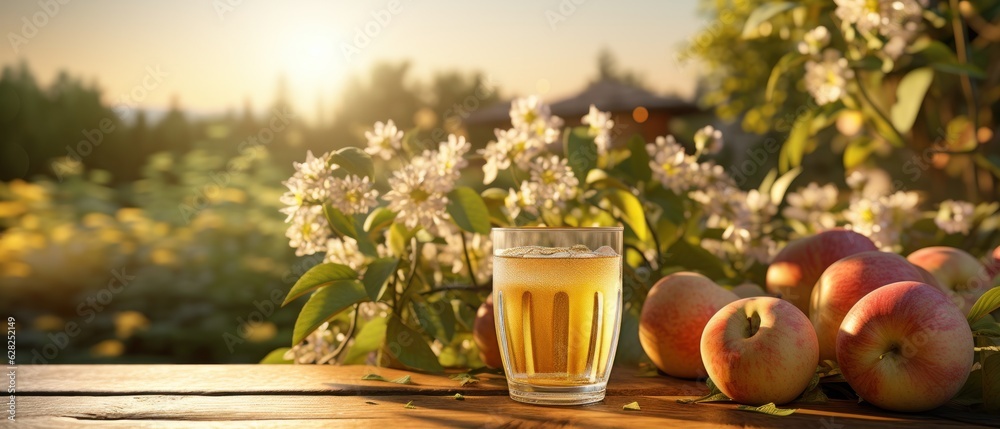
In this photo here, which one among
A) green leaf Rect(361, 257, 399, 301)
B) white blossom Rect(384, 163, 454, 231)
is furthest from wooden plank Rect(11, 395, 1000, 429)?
white blossom Rect(384, 163, 454, 231)

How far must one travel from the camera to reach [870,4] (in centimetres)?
220

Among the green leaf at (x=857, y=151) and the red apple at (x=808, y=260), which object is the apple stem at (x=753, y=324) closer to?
the red apple at (x=808, y=260)

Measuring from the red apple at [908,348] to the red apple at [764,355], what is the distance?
0.06 meters

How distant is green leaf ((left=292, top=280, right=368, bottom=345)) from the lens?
59.2 inches

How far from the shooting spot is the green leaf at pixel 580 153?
176cm

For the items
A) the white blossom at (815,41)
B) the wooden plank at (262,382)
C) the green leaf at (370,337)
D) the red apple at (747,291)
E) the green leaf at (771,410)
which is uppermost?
the white blossom at (815,41)

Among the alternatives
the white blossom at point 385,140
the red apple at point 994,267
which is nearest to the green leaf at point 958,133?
the red apple at point 994,267

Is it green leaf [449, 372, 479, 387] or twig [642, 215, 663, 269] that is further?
twig [642, 215, 663, 269]

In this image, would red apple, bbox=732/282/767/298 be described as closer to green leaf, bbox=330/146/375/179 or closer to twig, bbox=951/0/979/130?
green leaf, bbox=330/146/375/179

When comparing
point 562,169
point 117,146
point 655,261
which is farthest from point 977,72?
point 117,146

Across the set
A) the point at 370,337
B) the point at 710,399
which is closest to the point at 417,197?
the point at 370,337

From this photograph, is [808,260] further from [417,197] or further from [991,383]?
[417,197]

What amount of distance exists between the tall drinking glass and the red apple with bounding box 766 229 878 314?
445 mm

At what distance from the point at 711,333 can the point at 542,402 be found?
261 millimetres
